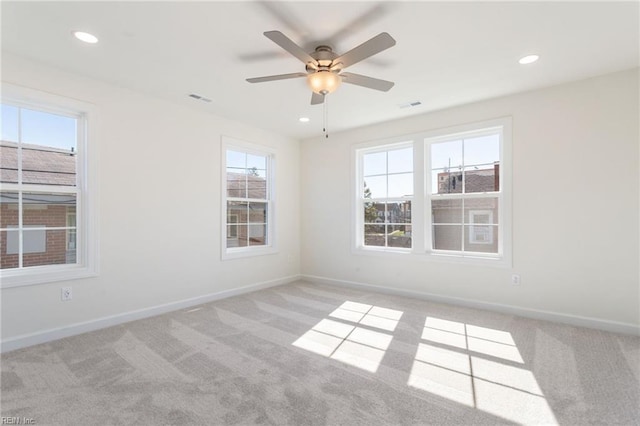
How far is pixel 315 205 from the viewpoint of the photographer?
18.0 ft

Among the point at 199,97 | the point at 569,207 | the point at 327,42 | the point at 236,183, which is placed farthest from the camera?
the point at 236,183

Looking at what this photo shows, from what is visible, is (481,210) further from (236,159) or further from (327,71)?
(236,159)

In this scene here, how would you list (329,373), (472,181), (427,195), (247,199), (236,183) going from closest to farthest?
(329,373)
(472,181)
(427,195)
(236,183)
(247,199)

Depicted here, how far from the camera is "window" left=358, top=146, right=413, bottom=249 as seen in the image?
4.59 meters

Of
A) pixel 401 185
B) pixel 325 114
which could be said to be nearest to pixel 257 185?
pixel 325 114

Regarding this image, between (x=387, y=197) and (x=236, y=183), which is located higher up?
(x=236, y=183)

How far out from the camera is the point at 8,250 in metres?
2.81

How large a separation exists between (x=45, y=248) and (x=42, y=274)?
0.28 meters

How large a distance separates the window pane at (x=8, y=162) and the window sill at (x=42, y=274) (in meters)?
0.84

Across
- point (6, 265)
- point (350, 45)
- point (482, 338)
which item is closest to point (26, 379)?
point (6, 265)

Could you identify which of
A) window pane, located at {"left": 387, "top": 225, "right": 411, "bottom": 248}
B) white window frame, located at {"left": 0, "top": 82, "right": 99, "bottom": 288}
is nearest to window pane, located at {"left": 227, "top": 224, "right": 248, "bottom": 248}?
white window frame, located at {"left": 0, "top": 82, "right": 99, "bottom": 288}

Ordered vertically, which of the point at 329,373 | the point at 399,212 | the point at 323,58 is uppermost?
the point at 323,58

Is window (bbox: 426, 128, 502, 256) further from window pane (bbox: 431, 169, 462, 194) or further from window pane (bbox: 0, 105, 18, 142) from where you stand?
window pane (bbox: 0, 105, 18, 142)

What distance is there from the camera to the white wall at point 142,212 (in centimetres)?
292
